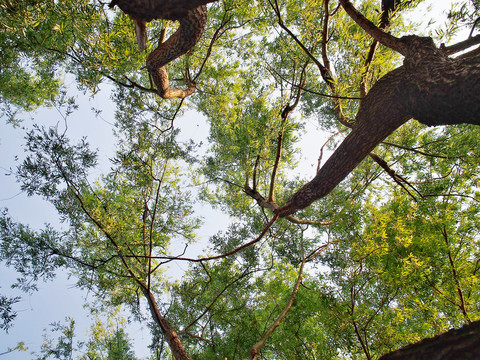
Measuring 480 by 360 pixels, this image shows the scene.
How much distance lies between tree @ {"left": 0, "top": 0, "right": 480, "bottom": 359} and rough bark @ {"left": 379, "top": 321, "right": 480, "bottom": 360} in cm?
131

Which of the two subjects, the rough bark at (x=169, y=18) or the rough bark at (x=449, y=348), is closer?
the rough bark at (x=449, y=348)

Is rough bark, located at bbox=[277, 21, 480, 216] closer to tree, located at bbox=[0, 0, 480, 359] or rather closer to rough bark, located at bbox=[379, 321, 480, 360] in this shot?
tree, located at bbox=[0, 0, 480, 359]

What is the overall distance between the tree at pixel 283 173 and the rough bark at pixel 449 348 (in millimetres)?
1309

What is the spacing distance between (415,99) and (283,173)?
16.0ft

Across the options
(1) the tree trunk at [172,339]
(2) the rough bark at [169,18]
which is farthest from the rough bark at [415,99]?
(1) the tree trunk at [172,339]

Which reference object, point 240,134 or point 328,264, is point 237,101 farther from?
point 328,264

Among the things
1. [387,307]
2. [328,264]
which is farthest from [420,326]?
[328,264]

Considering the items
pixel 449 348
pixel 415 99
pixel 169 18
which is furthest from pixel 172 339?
pixel 415 99

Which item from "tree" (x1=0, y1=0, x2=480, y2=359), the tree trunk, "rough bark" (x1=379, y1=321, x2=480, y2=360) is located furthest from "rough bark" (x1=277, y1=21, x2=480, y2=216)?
the tree trunk

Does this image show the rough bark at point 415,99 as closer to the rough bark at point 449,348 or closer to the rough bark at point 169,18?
the rough bark at point 449,348

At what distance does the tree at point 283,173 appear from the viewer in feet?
8.30

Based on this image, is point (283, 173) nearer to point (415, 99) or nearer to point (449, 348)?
point (415, 99)

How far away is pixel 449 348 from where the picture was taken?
857mm

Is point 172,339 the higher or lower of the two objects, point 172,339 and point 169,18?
the lower
